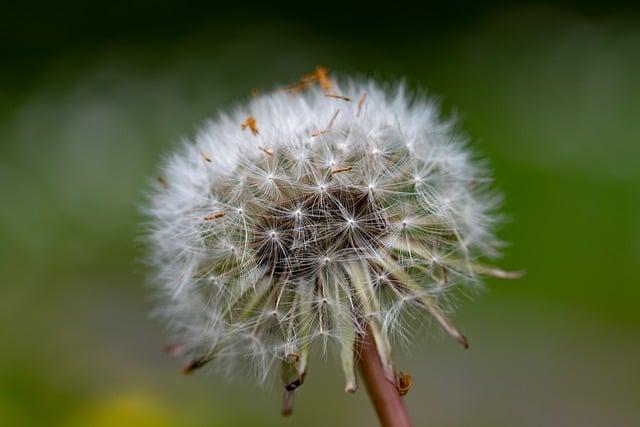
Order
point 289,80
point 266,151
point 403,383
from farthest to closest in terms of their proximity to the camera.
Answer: point 289,80 → point 266,151 → point 403,383

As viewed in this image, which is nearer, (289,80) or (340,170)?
(340,170)

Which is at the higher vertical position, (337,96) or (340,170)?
(337,96)

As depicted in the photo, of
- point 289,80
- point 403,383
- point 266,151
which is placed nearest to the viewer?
point 403,383

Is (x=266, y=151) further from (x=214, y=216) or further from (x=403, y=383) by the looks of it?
(x=403, y=383)

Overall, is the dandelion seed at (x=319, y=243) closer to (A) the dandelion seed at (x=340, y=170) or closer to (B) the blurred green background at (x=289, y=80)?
(A) the dandelion seed at (x=340, y=170)

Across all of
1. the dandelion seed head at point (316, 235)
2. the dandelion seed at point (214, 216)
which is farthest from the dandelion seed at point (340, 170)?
the dandelion seed at point (214, 216)

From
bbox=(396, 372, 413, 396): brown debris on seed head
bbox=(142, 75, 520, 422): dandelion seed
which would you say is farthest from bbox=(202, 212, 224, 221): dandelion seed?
bbox=(396, 372, 413, 396): brown debris on seed head

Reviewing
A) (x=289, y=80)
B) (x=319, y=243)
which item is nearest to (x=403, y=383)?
(x=319, y=243)
